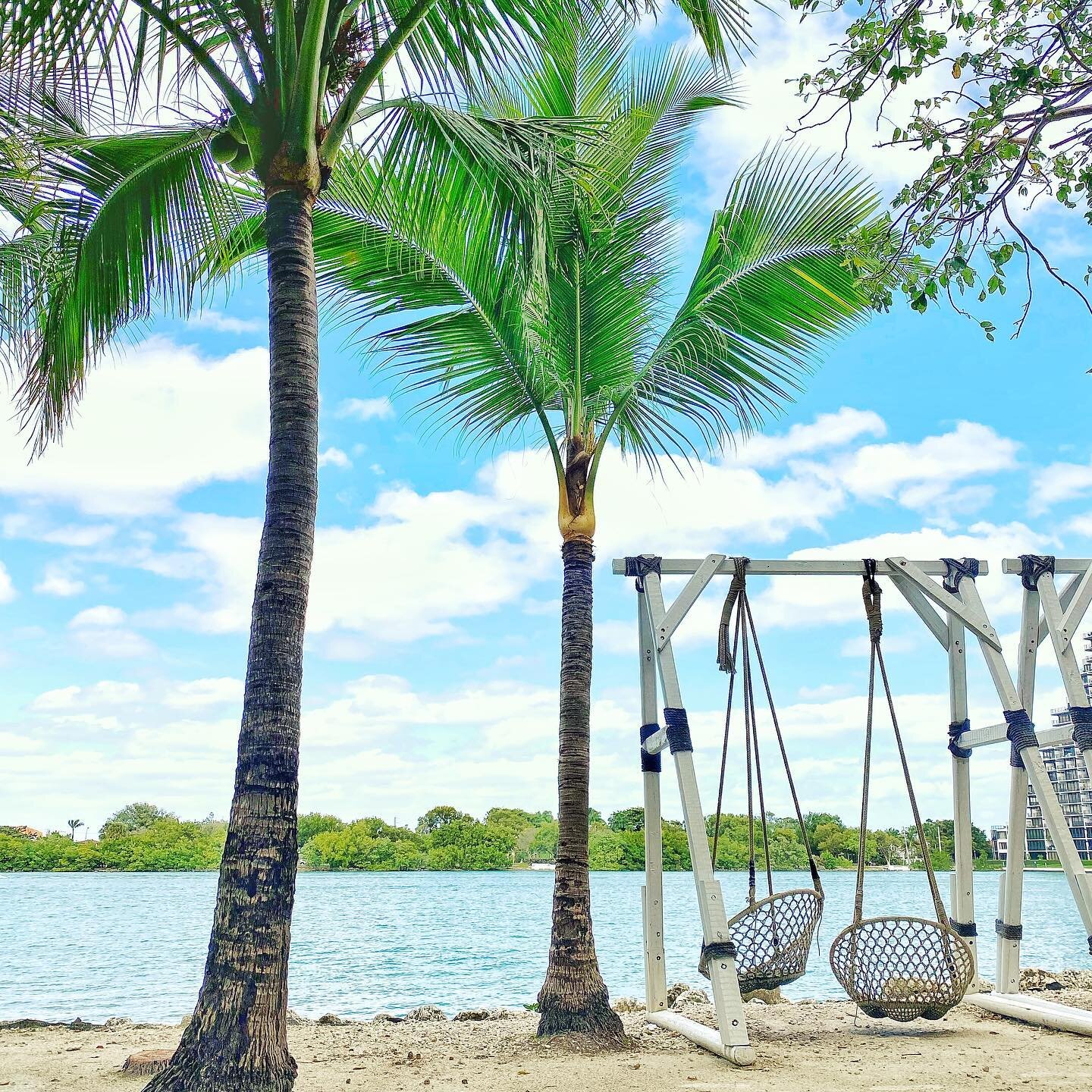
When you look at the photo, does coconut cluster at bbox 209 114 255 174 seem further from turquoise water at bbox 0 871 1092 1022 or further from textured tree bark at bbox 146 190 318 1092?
turquoise water at bbox 0 871 1092 1022

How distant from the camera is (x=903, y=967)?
223 inches

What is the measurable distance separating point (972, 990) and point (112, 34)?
8152 millimetres

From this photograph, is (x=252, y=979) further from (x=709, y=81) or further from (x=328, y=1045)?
(x=709, y=81)

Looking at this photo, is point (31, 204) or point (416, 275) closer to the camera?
point (31, 204)

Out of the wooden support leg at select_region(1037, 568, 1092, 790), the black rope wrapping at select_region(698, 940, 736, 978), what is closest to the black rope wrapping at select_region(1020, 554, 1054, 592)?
the wooden support leg at select_region(1037, 568, 1092, 790)

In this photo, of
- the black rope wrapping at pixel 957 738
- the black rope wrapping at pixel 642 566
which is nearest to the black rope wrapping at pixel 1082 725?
the black rope wrapping at pixel 957 738

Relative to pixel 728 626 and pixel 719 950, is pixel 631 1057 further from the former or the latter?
pixel 728 626

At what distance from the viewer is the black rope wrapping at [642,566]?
6.52 m

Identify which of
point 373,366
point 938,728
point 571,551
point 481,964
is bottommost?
point 481,964

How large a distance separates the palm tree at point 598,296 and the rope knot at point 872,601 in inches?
75.1

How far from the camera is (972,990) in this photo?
716cm

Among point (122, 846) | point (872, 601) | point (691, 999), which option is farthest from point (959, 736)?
point (122, 846)

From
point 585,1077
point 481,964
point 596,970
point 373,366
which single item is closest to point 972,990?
point 596,970

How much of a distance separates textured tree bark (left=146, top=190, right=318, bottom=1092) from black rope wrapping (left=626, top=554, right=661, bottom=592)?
255 cm
